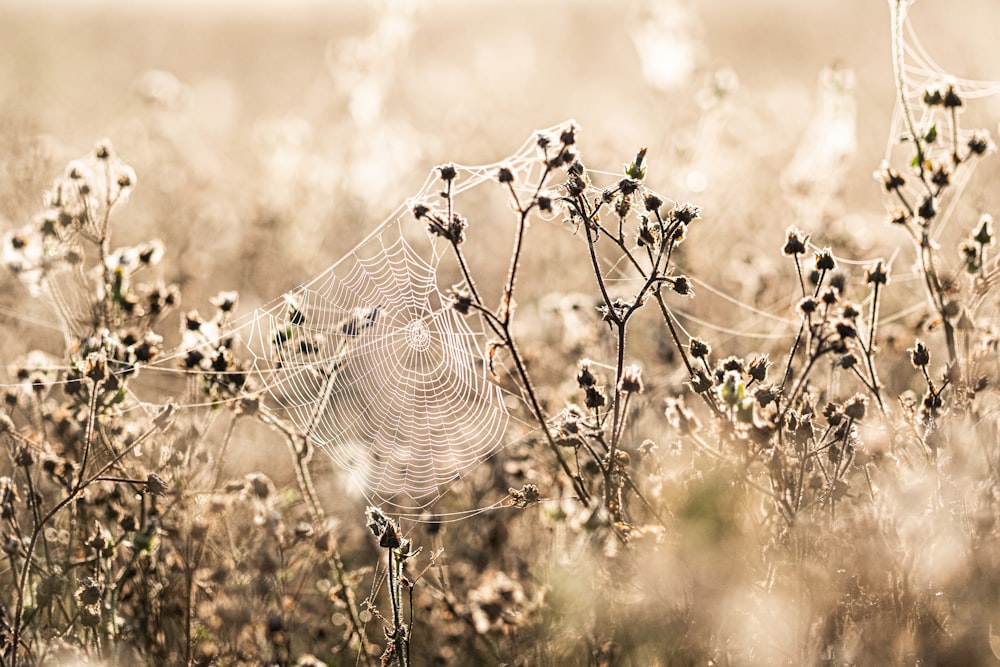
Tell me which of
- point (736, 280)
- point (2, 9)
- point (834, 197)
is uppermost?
point (2, 9)

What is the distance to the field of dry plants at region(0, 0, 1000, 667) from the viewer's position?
1.97 meters

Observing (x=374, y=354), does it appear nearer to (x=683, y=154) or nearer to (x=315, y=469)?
(x=315, y=469)

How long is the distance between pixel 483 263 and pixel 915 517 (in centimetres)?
346

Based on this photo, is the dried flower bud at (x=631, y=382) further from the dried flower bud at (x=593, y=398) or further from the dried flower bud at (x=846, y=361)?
the dried flower bud at (x=846, y=361)

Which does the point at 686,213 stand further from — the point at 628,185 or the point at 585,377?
the point at 585,377

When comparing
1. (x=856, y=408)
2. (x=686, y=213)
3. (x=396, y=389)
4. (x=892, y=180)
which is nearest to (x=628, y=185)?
(x=686, y=213)

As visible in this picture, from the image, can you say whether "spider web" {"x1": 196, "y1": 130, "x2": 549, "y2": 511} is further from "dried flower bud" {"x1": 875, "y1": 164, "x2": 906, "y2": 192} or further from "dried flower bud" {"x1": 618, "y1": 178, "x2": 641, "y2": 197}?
"dried flower bud" {"x1": 875, "y1": 164, "x2": 906, "y2": 192}

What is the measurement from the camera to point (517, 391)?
11.1 feet

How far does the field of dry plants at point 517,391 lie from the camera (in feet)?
6.47

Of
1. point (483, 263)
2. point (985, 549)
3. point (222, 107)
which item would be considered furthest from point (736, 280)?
point (222, 107)

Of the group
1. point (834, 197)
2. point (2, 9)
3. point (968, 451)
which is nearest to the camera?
point (968, 451)

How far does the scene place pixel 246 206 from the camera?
252 inches

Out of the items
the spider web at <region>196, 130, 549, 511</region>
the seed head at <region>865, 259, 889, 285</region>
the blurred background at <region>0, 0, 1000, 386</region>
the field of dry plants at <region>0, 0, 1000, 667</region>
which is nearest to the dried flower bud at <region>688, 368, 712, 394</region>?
the field of dry plants at <region>0, 0, 1000, 667</region>

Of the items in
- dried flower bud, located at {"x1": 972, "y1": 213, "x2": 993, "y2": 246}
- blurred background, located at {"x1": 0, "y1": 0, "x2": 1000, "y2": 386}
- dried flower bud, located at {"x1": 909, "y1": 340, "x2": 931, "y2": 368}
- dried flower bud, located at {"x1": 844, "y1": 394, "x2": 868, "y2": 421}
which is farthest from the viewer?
blurred background, located at {"x1": 0, "y1": 0, "x2": 1000, "y2": 386}
